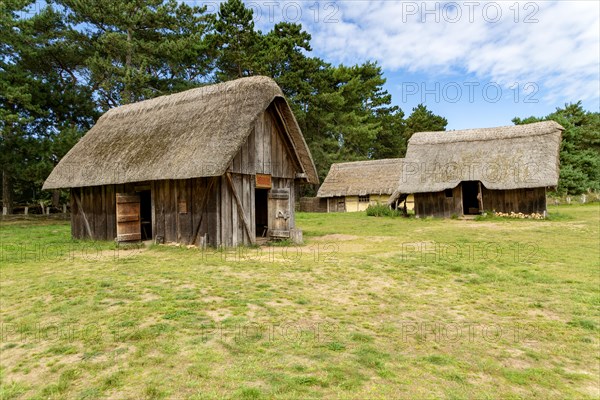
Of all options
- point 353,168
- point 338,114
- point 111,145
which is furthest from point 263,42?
point 111,145

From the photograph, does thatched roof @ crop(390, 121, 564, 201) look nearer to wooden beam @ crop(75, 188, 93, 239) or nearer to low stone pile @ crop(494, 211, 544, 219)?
low stone pile @ crop(494, 211, 544, 219)

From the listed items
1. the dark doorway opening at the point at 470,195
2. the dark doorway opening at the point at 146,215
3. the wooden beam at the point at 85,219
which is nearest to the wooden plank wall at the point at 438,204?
the dark doorway opening at the point at 470,195

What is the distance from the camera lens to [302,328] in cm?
514

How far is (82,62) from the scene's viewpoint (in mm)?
27406

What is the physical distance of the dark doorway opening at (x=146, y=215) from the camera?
15.8m

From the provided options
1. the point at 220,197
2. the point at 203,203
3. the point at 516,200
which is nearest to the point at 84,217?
the point at 203,203

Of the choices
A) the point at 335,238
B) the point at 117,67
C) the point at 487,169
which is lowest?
the point at 335,238

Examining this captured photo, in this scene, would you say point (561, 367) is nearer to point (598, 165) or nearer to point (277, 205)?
point (277, 205)

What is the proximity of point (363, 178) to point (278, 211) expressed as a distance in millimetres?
23702

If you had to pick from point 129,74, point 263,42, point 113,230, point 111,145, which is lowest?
point 113,230

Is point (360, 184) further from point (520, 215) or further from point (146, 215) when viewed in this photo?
point (146, 215)

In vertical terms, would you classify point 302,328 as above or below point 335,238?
below

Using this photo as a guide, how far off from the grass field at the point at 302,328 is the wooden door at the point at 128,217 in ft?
11.3

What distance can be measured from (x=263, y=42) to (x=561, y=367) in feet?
123
